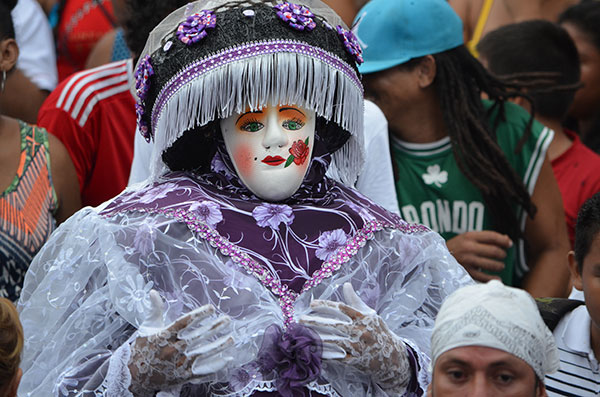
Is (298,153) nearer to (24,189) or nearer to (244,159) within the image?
(244,159)

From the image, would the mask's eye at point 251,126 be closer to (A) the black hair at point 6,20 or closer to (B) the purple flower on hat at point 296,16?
(B) the purple flower on hat at point 296,16

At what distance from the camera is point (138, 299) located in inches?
115

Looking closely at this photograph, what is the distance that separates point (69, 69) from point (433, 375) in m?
3.62

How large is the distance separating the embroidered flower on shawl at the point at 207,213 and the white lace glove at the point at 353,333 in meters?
0.39

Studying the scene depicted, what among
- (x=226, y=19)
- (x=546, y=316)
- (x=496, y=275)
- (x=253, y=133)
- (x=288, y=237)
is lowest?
(x=496, y=275)

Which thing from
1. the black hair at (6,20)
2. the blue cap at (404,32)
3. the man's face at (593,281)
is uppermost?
the black hair at (6,20)

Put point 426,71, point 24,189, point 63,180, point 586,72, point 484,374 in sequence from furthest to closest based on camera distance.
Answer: point 586,72
point 426,71
point 63,180
point 24,189
point 484,374

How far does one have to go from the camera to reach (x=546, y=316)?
357 cm

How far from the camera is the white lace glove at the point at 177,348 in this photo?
→ 109 inches

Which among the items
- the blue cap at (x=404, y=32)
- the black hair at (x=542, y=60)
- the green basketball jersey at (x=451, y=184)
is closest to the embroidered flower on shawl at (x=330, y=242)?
the green basketball jersey at (x=451, y=184)

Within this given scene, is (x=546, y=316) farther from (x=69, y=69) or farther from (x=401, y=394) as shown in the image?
(x=69, y=69)

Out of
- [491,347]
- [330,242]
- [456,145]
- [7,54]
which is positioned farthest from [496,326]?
[7,54]

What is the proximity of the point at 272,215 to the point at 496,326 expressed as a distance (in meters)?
0.76

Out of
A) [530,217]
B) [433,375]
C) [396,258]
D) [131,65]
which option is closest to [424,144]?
[530,217]
